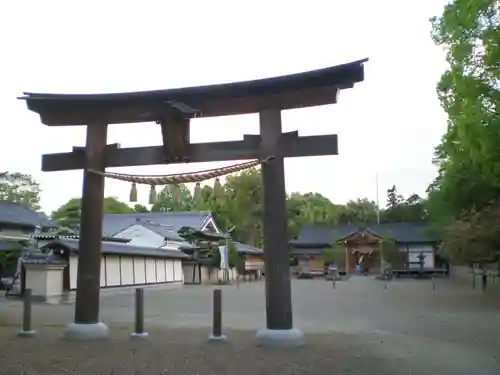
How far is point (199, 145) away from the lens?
10.0 metres

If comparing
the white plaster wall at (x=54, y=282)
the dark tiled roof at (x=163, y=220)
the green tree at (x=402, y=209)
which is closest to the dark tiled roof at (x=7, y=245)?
the white plaster wall at (x=54, y=282)

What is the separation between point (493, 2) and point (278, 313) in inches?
446

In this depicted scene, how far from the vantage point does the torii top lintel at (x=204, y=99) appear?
9.14 meters

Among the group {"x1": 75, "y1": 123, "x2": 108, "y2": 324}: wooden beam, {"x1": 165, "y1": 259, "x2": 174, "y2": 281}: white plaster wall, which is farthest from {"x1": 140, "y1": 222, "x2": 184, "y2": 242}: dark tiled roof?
{"x1": 75, "y1": 123, "x2": 108, "y2": 324}: wooden beam

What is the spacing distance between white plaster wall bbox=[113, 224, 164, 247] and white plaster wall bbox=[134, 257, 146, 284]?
29.5ft

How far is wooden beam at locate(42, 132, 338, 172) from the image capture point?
9.41m

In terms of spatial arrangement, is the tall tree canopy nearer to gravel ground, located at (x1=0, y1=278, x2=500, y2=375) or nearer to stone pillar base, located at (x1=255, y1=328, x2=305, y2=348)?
gravel ground, located at (x1=0, y1=278, x2=500, y2=375)

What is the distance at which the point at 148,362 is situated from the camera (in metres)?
7.70

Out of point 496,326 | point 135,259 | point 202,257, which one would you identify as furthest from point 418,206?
point 496,326

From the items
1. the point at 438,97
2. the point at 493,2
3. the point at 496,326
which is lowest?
the point at 496,326

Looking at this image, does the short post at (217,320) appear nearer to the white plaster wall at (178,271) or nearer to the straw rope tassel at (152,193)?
the straw rope tassel at (152,193)

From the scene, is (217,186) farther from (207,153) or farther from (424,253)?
(424,253)

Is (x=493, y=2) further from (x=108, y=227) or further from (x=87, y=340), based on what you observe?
(x=108, y=227)

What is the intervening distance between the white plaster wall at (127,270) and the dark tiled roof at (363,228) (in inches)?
1261
